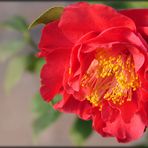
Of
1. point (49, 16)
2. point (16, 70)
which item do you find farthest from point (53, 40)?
point (16, 70)

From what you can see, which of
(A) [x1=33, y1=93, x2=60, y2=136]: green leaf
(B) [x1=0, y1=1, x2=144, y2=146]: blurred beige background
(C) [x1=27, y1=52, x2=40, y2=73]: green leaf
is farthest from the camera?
(B) [x1=0, y1=1, x2=144, y2=146]: blurred beige background

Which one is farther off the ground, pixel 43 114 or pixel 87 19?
pixel 87 19

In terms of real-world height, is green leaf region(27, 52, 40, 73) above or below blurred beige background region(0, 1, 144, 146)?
above

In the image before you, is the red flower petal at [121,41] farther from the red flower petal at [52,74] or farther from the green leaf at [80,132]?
the green leaf at [80,132]

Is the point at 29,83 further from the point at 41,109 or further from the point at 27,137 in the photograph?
the point at 41,109

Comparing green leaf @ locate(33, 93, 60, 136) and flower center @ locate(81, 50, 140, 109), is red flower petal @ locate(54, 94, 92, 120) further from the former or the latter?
green leaf @ locate(33, 93, 60, 136)

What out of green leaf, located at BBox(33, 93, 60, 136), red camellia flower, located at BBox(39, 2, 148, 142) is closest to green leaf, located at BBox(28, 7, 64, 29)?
red camellia flower, located at BBox(39, 2, 148, 142)

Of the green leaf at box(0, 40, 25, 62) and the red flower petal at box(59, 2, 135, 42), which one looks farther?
the green leaf at box(0, 40, 25, 62)

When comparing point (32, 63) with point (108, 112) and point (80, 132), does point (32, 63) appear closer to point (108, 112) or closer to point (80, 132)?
point (80, 132)
